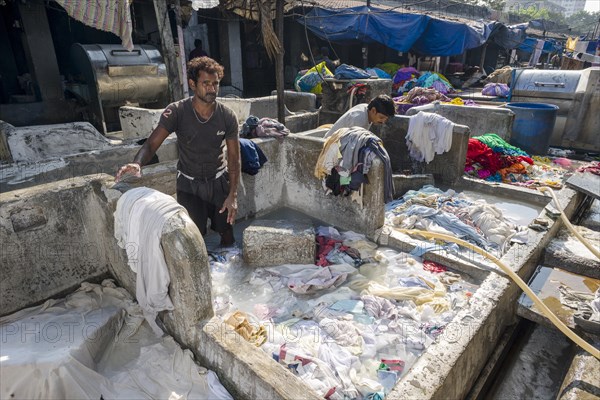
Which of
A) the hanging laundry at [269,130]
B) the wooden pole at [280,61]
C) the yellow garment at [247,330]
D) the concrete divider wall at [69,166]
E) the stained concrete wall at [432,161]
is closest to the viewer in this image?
the yellow garment at [247,330]

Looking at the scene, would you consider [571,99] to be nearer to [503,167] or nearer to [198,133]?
[503,167]

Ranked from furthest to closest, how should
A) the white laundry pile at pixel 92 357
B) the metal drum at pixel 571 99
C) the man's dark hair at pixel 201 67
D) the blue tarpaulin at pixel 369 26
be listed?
the blue tarpaulin at pixel 369 26, the metal drum at pixel 571 99, the man's dark hair at pixel 201 67, the white laundry pile at pixel 92 357

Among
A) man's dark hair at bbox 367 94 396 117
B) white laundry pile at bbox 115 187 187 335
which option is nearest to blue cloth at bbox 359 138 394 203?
man's dark hair at bbox 367 94 396 117

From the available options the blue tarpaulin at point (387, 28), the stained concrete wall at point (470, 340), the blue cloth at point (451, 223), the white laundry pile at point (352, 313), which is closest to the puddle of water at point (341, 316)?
the white laundry pile at point (352, 313)

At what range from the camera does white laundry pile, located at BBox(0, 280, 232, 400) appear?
7.43 ft

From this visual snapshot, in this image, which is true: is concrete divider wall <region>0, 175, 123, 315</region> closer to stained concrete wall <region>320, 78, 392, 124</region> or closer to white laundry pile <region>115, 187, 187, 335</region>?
white laundry pile <region>115, 187, 187, 335</region>

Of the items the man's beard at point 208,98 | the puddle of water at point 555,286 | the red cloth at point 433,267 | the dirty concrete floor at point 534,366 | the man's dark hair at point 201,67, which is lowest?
the dirty concrete floor at point 534,366

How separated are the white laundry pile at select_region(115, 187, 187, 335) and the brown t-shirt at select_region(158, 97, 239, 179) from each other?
1.00 meters

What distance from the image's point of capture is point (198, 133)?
3.62 m

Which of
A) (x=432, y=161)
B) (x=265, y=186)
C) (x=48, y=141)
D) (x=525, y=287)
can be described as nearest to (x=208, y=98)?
(x=265, y=186)

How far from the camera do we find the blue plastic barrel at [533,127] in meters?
8.25

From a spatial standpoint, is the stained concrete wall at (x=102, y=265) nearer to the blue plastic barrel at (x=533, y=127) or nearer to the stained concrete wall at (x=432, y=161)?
the stained concrete wall at (x=432, y=161)

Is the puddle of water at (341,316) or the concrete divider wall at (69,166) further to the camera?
the concrete divider wall at (69,166)

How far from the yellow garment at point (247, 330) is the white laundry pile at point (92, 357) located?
39 centimetres
